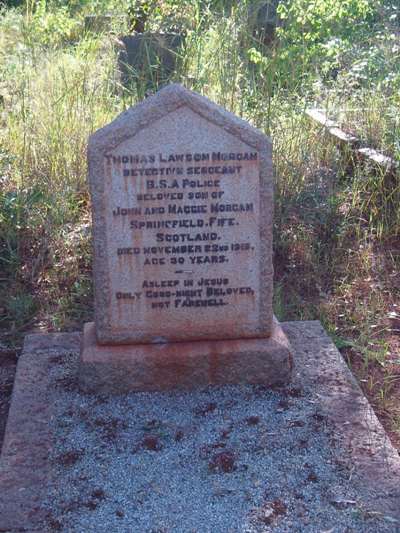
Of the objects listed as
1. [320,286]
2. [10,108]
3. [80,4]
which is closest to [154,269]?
[320,286]

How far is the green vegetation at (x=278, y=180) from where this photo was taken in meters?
4.14

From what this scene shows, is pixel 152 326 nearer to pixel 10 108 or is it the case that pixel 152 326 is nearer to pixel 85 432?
pixel 85 432

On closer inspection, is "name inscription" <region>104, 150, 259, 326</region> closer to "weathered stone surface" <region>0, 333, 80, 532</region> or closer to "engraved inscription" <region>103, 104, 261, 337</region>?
"engraved inscription" <region>103, 104, 261, 337</region>

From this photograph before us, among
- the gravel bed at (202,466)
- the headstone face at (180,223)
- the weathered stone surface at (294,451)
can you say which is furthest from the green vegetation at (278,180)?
the headstone face at (180,223)

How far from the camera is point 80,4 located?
10219 mm

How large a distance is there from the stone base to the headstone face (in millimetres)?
61

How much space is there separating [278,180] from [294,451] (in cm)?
251

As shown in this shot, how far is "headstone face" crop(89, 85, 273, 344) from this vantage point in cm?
288

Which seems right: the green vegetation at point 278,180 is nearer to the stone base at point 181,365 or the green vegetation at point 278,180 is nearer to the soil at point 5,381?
the soil at point 5,381

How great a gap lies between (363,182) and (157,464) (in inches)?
112

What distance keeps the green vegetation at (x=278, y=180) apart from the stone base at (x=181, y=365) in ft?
1.96

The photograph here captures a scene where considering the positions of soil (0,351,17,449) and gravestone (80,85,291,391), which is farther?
soil (0,351,17,449)

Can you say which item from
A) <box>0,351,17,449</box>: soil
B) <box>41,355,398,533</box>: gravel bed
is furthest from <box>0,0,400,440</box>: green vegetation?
<box>41,355,398,533</box>: gravel bed

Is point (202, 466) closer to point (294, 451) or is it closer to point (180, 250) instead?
point (294, 451)
